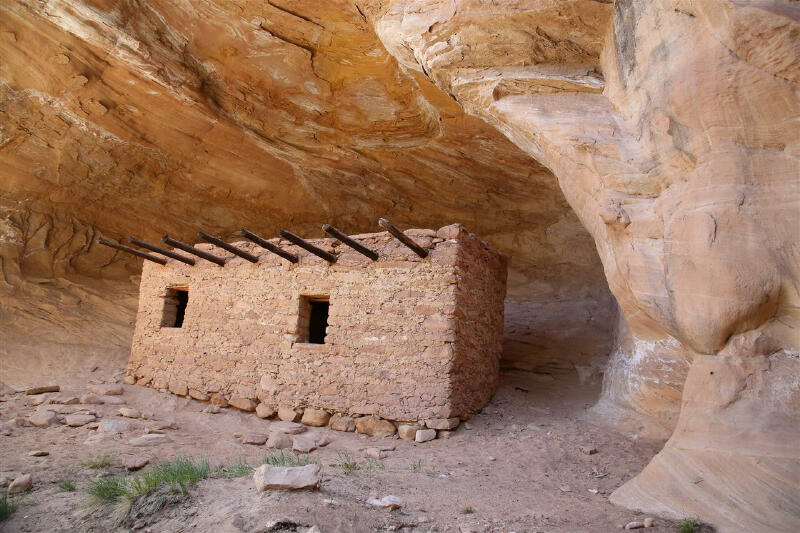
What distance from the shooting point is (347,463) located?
4527 millimetres

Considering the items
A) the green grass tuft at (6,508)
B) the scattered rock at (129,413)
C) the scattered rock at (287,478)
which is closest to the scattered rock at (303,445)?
the scattered rock at (287,478)

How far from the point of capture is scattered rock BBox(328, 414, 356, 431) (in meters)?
5.81

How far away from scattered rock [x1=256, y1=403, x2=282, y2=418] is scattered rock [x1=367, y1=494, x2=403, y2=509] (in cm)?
289

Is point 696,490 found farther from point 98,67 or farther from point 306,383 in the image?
point 98,67

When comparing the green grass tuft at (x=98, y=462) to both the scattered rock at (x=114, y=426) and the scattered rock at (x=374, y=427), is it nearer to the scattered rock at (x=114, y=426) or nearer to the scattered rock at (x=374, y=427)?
the scattered rock at (x=114, y=426)

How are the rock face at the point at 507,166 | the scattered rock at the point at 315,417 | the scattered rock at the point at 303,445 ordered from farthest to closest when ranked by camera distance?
1. the scattered rock at the point at 315,417
2. the scattered rock at the point at 303,445
3. the rock face at the point at 507,166

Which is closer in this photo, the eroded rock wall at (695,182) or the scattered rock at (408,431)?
the eroded rock wall at (695,182)

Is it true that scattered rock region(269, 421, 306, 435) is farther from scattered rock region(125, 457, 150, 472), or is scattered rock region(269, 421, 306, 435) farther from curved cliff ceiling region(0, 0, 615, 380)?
curved cliff ceiling region(0, 0, 615, 380)

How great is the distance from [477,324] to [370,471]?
2.31 metres

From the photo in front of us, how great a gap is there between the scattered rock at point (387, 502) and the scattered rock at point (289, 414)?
265 centimetres

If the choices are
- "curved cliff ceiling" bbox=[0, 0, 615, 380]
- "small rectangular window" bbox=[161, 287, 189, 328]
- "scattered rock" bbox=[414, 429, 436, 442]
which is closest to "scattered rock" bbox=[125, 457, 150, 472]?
"scattered rock" bbox=[414, 429, 436, 442]

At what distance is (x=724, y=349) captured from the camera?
3.71 meters

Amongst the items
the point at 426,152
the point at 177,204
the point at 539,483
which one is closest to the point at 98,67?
the point at 177,204

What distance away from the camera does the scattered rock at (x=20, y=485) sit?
169 inches
